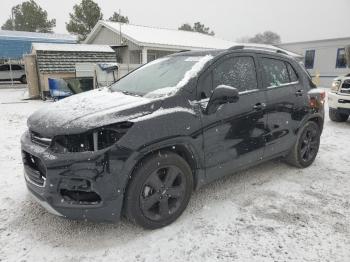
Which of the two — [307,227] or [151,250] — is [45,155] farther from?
[307,227]

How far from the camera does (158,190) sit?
123 inches

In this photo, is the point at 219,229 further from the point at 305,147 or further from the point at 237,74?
the point at 305,147

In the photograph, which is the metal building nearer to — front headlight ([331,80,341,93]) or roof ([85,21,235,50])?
roof ([85,21,235,50])

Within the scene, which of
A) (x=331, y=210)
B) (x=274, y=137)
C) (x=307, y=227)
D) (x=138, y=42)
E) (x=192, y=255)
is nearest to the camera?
(x=192, y=255)

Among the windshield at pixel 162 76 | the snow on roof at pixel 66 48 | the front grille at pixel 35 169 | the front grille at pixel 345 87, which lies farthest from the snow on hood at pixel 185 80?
the snow on roof at pixel 66 48

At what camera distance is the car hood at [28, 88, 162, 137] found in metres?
2.82

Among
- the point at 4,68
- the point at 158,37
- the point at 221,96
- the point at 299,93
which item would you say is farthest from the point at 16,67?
the point at 221,96

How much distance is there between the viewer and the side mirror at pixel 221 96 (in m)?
3.30

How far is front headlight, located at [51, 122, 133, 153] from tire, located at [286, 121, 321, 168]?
2.95 metres

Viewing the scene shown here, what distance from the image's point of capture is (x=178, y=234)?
10.2 feet

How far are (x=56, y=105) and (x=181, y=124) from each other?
4.49ft

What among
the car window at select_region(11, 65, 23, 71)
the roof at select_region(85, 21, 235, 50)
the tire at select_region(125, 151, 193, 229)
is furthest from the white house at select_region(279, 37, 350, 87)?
the tire at select_region(125, 151, 193, 229)

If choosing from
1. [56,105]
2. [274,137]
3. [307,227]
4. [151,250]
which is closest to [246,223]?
[307,227]

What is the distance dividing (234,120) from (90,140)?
5.41 feet
